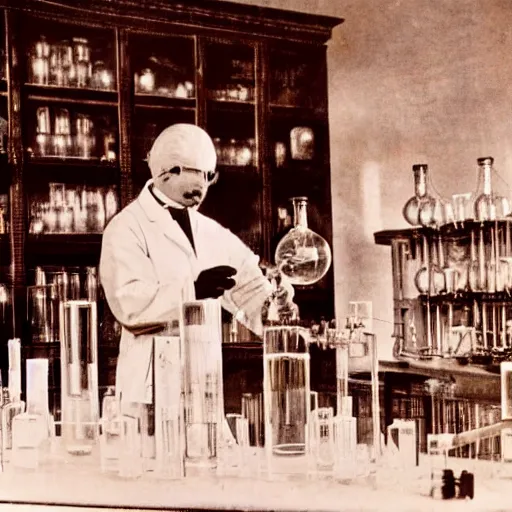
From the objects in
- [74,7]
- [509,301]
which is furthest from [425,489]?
[74,7]

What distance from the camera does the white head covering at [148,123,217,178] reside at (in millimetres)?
2959

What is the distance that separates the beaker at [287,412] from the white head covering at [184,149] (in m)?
0.98

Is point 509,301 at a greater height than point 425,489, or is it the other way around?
point 509,301

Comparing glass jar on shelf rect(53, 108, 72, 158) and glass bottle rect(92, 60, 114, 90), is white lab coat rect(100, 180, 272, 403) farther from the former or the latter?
glass bottle rect(92, 60, 114, 90)

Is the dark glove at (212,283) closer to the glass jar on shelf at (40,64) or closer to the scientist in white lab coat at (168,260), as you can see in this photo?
the scientist in white lab coat at (168,260)

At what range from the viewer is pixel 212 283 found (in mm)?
2908

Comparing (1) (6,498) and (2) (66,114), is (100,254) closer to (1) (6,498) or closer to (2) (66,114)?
(2) (66,114)

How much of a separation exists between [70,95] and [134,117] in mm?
223

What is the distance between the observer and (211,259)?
2.96 metres

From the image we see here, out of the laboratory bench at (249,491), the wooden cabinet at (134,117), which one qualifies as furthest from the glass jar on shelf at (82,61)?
the laboratory bench at (249,491)

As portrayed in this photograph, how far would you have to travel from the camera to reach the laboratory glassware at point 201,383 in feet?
7.29

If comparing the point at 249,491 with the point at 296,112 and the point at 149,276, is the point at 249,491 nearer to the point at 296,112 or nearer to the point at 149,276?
the point at 149,276

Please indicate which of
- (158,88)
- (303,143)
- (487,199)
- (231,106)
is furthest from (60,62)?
(487,199)

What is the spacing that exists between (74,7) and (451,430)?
1.82 metres
